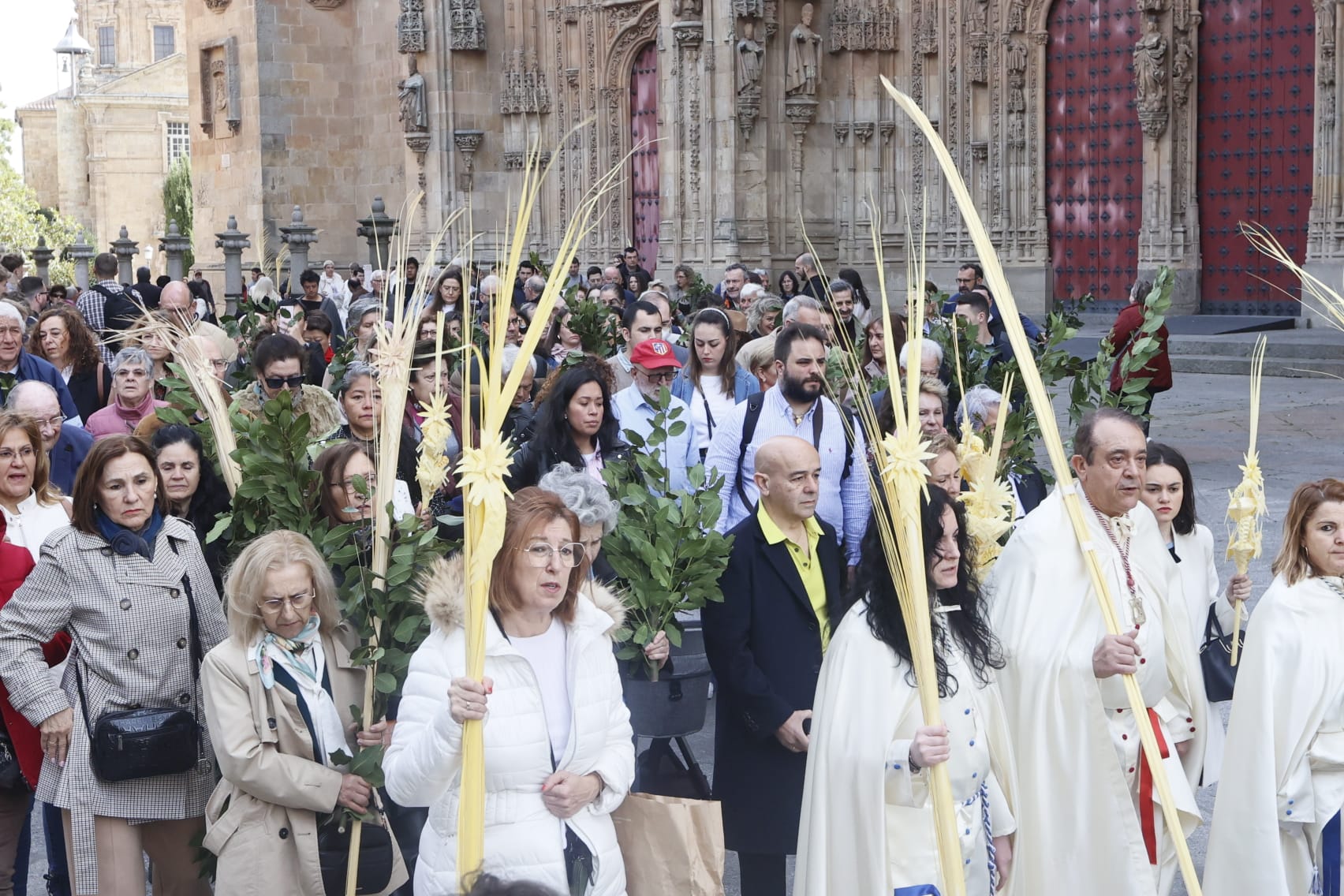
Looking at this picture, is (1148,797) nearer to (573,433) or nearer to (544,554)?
(544,554)

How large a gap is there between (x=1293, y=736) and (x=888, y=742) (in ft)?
4.05

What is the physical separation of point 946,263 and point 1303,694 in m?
18.2

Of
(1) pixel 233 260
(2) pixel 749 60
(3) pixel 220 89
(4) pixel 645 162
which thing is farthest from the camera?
(3) pixel 220 89

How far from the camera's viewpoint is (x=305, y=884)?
13.9 ft

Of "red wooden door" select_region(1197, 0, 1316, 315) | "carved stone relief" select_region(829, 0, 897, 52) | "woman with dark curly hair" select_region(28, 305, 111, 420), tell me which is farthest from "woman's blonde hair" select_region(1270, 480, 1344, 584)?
"carved stone relief" select_region(829, 0, 897, 52)

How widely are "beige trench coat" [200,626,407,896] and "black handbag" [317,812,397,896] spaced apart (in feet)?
0.18

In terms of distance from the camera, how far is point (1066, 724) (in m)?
4.45

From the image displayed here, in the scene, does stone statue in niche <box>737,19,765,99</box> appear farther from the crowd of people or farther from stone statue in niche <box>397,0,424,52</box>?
the crowd of people

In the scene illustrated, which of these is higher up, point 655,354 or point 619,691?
point 655,354

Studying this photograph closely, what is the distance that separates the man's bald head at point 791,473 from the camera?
15.1 feet

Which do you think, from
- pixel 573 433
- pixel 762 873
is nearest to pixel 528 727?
pixel 762 873

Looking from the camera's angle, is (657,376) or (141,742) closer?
(141,742)

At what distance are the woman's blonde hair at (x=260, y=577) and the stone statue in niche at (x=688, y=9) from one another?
60.7 feet

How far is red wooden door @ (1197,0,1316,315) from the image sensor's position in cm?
1898
